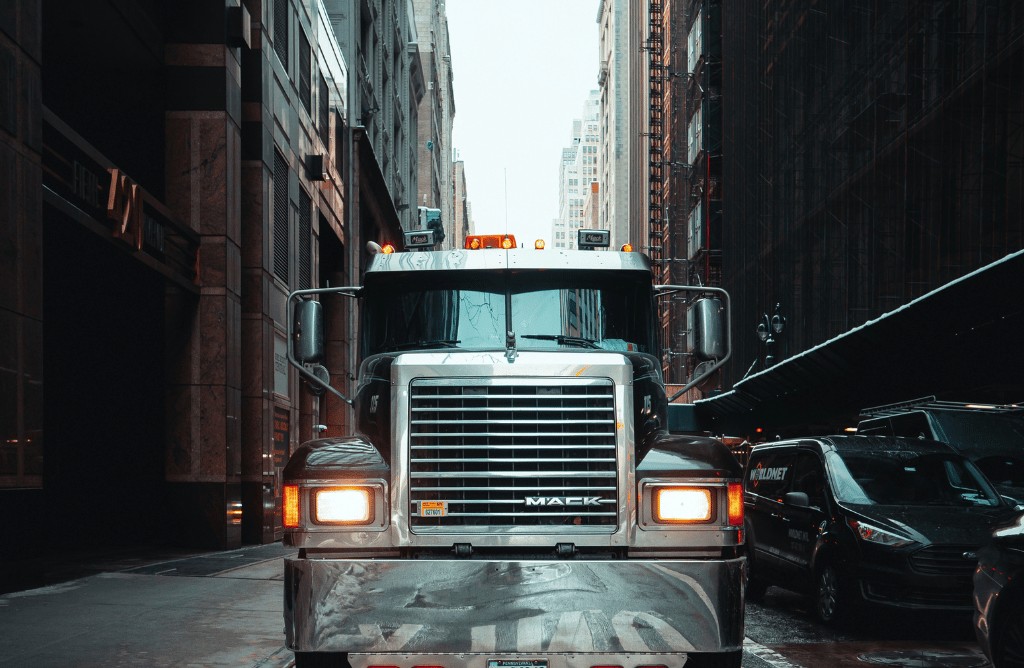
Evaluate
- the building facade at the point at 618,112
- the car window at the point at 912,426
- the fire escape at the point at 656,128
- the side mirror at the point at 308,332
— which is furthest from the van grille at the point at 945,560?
the building facade at the point at 618,112

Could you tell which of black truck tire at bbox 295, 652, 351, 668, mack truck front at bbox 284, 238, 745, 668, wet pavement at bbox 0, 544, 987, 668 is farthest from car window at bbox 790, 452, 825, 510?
black truck tire at bbox 295, 652, 351, 668

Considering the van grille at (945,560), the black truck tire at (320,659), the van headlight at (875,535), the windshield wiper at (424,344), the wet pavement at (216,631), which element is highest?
the windshield wiper at (424,344)

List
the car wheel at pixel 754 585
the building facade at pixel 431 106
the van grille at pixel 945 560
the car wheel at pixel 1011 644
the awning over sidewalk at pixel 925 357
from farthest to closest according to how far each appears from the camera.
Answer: the building facade at pixel 431 106 < the awning over sidewalk at pixel 925 357 < the car wheel at pixel 754 585 < the van grille at pixel 945 560 < the car wheel at pixel 1011 644

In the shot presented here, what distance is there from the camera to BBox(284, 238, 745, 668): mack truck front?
527 centimetres

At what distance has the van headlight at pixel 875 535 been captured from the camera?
9.26m

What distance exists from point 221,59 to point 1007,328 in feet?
49.6

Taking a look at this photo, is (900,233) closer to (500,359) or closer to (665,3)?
(500,359)

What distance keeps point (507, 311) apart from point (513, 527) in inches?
79.5

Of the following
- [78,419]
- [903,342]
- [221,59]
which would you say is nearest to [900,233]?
[903,342]

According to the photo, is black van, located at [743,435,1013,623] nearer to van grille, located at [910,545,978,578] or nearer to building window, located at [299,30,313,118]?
van grille, located at [910,545,978,578]

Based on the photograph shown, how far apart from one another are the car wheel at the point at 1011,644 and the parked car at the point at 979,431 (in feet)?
24.3

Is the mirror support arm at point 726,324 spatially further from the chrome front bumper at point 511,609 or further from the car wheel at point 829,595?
the car wheel at point 829,595

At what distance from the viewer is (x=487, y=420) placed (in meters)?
5.69

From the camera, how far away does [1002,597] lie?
6.49 metres
